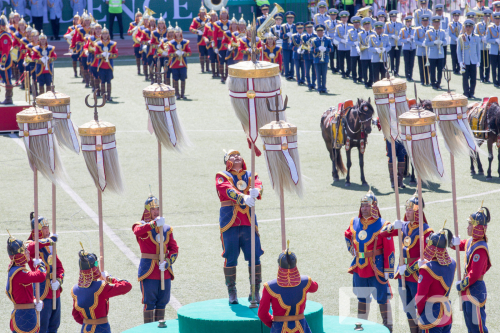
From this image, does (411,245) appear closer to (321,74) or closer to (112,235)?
(112,235)

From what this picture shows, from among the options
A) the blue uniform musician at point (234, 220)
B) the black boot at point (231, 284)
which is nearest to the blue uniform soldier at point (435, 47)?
the blue uniform musician at point (234, 220)

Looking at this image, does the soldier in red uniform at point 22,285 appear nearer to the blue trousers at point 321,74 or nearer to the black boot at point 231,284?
the black boot at point 231,284

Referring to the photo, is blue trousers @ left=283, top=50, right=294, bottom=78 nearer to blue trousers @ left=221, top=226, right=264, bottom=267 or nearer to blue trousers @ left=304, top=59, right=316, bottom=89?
blue trousers @ left=304, top=59, right=316, bottom=89

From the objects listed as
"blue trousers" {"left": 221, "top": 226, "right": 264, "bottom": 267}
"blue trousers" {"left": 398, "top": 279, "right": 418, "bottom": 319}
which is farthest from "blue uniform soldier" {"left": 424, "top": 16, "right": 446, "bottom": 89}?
"blue trousers" {"left": 221, "top": 226, "right": 264, "bottom": 267}

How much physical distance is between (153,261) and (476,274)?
3454mm

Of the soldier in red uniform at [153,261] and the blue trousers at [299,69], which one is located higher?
the blue trousers at [299,69]

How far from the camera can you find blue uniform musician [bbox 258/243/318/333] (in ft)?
23.9

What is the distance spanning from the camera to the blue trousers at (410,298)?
8.66 meters

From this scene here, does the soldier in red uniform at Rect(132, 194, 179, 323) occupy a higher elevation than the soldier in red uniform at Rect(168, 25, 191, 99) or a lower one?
lower

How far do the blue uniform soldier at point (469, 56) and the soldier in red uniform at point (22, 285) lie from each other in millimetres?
16795

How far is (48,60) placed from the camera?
2192 cm

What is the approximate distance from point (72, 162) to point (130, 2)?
15.9m

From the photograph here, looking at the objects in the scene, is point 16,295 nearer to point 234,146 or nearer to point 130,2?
point 234,146

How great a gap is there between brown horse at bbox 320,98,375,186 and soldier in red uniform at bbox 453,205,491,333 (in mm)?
6530
